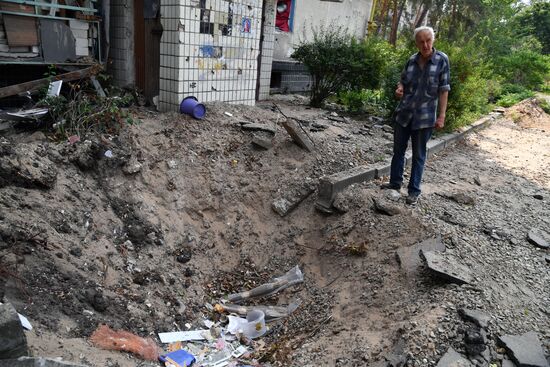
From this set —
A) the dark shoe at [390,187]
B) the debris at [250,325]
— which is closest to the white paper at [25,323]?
the debris at [250,325]

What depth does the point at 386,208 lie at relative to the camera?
178 inches

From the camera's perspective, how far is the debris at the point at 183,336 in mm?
3455

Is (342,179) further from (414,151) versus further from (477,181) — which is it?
(477,181)

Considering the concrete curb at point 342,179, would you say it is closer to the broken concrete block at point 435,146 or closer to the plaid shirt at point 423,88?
the plaid shirt at point 423,88

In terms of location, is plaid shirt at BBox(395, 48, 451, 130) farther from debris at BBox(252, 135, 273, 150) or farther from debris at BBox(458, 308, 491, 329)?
debris at BBox(458, 308, 491, 329)

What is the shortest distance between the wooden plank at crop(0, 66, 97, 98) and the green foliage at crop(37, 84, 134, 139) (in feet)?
1.28

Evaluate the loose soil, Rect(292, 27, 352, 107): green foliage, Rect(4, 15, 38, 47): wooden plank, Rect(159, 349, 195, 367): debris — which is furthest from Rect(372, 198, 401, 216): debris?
Rect(4, 15, 38, 47): wooden plank

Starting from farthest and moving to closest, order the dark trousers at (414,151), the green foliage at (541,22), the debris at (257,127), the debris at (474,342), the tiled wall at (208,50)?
the green foliage at (541,22)
the debris at (257,127)
the tiled wall at (208,50)
the dark trousers at (414,151)
the debris at (474,342)

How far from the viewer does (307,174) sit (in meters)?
5.41

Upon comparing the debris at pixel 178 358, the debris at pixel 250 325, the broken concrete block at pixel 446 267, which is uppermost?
the broken concrete block at pixel 446 267

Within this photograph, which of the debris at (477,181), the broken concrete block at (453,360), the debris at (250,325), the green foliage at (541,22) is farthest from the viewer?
the green foliage at (541,22)

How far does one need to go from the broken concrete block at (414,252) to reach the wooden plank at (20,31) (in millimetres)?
5368

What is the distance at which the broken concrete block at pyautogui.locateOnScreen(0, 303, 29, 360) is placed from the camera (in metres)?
2.14

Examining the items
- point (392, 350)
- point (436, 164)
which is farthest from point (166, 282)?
point (436, 164)
